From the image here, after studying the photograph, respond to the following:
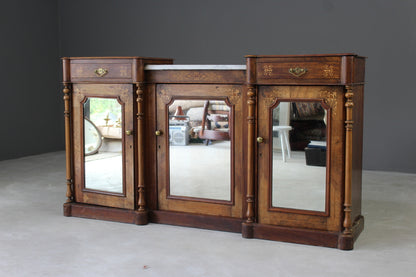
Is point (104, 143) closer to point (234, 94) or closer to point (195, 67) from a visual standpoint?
point (195, 67)

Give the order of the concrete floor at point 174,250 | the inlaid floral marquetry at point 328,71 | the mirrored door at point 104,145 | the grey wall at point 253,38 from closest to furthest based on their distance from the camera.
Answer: the concrete floor at point 174,250
the inlaid floral marquetry at point 328,71
the mirrored door at point 104,145
the grey wall at point 253,38

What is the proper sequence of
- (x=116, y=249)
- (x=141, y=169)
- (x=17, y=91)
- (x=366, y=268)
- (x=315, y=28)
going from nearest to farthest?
(x=366, y=268) < (x=116, y=249) < (x=141, y=169) < (x=315, y=28) < (x=17, y=91)

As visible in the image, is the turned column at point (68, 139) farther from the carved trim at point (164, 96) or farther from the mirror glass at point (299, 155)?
the mirror glass at point (299, 155)

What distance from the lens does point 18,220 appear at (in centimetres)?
377

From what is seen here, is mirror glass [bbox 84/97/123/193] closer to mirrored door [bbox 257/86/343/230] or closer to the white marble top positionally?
the white marble top

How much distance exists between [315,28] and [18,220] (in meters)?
3.58

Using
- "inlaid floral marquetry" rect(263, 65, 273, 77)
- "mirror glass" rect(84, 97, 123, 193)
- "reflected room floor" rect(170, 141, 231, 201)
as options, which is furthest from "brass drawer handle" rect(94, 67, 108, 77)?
"inlaid floral marquetry" rect(263, 65, 273, 77)

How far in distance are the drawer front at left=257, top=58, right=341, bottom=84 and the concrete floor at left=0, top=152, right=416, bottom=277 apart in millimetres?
985

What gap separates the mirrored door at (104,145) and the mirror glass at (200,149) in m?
0.31

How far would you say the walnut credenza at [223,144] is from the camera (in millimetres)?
3164

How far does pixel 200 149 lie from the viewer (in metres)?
3.54

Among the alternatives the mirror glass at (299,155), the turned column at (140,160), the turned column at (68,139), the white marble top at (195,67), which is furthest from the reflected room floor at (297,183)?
the turned column at (68,139)

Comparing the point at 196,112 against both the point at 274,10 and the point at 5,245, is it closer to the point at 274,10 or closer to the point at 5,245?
the point at 5,245

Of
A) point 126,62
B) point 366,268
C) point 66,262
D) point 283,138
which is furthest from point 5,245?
point 366,268
